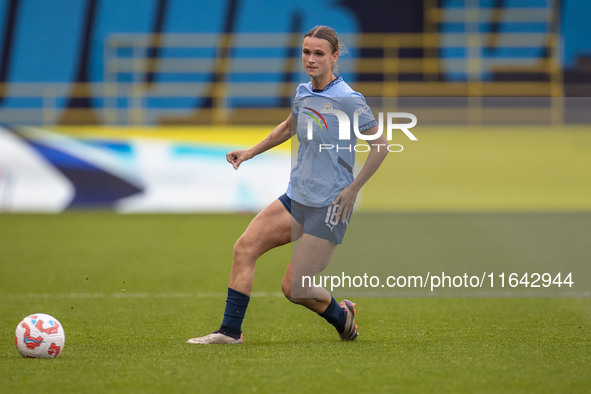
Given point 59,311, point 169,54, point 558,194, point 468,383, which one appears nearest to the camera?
point 468,383

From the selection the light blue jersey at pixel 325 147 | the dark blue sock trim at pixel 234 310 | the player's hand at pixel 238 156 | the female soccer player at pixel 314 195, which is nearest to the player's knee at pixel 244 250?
the female soccer player at pixel 314 195

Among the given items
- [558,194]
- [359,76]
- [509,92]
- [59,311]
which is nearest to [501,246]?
[558,194]

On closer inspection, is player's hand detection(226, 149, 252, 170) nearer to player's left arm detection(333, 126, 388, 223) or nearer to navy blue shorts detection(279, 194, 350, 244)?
navy blue shorts detection(279, 194, 350, 244)

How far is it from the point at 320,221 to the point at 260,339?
0.96 m

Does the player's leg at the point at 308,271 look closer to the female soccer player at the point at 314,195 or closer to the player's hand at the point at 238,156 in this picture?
the female soccer player at the point at 314,195

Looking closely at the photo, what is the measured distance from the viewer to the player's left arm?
5.58 meters

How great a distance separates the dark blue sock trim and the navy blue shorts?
0.56 meters

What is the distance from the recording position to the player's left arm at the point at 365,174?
18.3ft

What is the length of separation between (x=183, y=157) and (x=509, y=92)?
7.80 metres

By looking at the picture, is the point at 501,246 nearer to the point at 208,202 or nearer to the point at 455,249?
the point at 455,249

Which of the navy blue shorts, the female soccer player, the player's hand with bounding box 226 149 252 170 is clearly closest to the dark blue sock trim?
the female soccer player

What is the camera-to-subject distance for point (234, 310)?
584 centimetres

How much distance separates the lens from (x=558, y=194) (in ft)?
47.3

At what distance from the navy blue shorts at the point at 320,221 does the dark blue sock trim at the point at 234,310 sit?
0.56 metres
